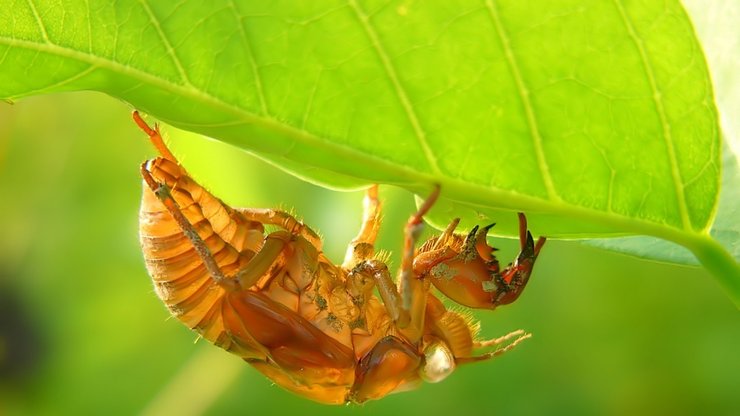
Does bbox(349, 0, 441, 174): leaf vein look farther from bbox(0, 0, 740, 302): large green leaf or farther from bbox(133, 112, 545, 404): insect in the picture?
bbox(133, 112, 545, 404): insect

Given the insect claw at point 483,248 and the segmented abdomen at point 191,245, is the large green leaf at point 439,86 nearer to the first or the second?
the insect claw at point 483,248

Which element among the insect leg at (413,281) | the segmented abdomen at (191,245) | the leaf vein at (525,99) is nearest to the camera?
the leaf vein at (525,99)

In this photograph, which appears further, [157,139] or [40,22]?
[157,139]

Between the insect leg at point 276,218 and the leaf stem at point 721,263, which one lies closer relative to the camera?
the leaf stem at point 721,263

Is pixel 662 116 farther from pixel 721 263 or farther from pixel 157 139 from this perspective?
pixel 157 139

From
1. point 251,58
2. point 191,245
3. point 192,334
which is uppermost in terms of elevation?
point 251,58

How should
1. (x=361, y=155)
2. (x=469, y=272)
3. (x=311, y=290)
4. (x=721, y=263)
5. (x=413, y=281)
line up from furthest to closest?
(x=311, y=290) → (x=469, y=272) → (x=413, y=281) → (x=721, y=263) → (x=361, y=155)

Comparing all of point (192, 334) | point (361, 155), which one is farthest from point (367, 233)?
point (192, 334)

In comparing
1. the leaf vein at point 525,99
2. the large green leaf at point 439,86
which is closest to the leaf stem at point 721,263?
the large green leaf at point 439,86

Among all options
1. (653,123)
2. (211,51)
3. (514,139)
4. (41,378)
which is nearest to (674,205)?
(653,123)

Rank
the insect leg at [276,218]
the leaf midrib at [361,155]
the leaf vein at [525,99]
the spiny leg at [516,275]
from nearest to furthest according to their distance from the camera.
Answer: the leaf vein at [525,99] → the leaf midrib at [361,155] → the spiny leg at [516,275] → the insect leg at [276,218]
